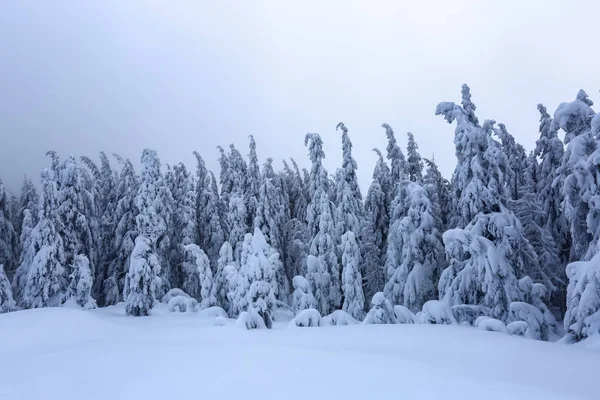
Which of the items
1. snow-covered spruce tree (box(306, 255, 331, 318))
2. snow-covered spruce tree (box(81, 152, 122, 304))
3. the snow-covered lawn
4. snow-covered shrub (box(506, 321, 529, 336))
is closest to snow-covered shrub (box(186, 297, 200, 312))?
snow-covered spruce tree (box(306, 255, 331, 318))

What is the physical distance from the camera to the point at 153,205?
32.8 metres

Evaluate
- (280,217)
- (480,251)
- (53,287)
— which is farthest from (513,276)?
(53,287)

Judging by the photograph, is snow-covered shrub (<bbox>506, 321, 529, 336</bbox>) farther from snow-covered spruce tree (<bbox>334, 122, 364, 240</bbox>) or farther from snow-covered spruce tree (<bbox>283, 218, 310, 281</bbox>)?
snow-covered spruce tree (<bbox>283, 218, 310, 281</bbox>)

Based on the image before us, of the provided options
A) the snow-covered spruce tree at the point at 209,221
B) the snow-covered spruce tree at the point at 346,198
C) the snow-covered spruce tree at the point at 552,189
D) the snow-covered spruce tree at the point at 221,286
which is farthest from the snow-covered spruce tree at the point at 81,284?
the snow-covered spruce tree at the point at 552,189

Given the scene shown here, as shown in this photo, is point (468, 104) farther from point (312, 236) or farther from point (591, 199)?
point (312, 236)

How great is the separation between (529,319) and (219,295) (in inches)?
848

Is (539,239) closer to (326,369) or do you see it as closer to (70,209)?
(326,369)

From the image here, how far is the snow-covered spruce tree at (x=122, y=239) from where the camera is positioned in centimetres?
3566

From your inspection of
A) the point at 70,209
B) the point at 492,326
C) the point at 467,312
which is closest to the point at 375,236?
the point at 467,312

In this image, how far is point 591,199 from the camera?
14.1 m

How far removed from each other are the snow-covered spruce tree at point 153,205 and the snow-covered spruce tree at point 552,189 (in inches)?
1098

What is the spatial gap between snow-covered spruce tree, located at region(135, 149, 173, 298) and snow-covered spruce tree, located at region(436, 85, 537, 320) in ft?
71.1

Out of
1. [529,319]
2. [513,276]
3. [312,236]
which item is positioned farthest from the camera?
[312,236]

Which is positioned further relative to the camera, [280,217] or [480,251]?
[280,217]
